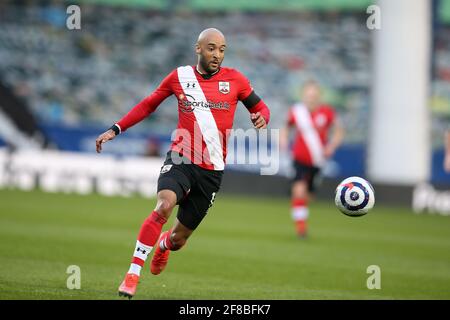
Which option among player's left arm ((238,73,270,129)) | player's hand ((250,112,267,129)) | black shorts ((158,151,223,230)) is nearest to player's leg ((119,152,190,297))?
black shorts ((158,151,223,230))

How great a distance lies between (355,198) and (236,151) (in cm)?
1937

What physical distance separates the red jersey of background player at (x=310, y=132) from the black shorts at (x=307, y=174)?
0.07 m

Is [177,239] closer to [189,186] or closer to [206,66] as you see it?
[189,186]

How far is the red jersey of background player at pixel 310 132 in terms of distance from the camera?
52.3 ft

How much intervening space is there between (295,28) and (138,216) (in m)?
17.8

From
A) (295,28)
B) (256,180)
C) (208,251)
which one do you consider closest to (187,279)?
(208,251)

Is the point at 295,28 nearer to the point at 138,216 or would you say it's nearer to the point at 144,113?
the point at 138,216

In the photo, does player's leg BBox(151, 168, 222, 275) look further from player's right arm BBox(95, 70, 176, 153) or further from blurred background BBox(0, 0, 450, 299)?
player's right arm BBox(95, 70, 176, 153)

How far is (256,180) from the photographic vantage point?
2572 cm

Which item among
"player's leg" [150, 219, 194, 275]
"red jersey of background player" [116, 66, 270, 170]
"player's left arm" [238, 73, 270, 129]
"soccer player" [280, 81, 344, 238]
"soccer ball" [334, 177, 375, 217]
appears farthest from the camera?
"soccer player" [280, 81, 344, 238]

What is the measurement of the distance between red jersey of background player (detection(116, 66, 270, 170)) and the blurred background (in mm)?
1396

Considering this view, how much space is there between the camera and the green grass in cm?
896

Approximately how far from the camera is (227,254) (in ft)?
40.9

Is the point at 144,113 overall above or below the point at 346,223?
above
